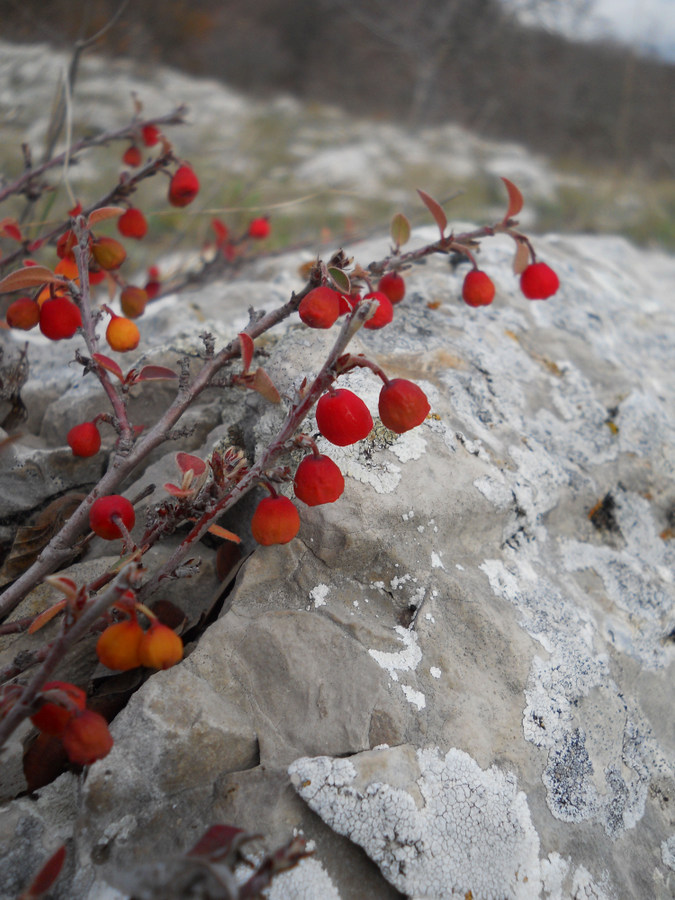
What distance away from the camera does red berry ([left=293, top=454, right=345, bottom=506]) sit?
111 centimetres

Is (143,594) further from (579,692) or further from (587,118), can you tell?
(587,118)

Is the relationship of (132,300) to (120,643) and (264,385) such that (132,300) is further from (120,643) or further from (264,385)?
(120,643)

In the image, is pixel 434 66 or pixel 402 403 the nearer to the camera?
pixel 402 403

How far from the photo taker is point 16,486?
1.58 m

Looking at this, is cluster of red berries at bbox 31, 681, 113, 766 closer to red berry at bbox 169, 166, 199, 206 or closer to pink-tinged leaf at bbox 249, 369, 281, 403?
pink-tinged leaf at bbox 249, 369, 281, 403

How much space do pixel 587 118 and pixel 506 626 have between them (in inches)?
648

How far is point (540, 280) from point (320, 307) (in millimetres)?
761

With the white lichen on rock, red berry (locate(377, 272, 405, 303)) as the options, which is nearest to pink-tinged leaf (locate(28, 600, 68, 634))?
the white lichen on rock

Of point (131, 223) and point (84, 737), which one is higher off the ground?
point (131, 223)

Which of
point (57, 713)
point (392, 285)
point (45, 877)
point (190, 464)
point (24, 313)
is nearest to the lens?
point (45, 877)

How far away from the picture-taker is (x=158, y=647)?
1.00 m

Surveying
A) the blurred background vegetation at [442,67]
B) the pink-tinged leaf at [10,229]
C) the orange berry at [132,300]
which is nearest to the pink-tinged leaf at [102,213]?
the orange berry at [132,300]

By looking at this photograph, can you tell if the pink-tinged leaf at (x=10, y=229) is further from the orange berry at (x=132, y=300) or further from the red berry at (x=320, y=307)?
the red berry at (x=320, y=307)

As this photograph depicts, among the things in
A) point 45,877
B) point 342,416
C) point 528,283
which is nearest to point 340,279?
point 342,416
